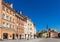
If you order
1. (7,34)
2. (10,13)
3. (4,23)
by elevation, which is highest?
(10,13)

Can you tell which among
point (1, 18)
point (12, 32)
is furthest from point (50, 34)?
point (1, 18)

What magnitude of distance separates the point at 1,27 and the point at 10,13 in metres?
12.0

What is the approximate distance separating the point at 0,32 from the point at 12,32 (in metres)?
12.7

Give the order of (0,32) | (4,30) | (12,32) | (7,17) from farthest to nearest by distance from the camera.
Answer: (12,32)
(7,17)
(4,30)
(0,32)

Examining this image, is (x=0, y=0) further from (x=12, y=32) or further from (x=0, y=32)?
(x=12, y=32)

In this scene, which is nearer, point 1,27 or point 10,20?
point 1,27

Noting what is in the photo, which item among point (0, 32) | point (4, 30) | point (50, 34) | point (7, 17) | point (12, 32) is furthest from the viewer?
point (50, 34)

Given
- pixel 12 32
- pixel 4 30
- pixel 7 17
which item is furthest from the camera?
pixel 12 32

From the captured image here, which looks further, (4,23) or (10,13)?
(10,13)

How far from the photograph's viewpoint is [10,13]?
2470 inches

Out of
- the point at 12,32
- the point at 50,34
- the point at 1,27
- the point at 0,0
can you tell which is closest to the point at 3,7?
the point at 0,0

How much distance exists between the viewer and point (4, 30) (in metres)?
54.6

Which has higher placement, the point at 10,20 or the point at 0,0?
the point at 0,0

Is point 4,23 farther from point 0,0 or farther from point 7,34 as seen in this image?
point 0,0
